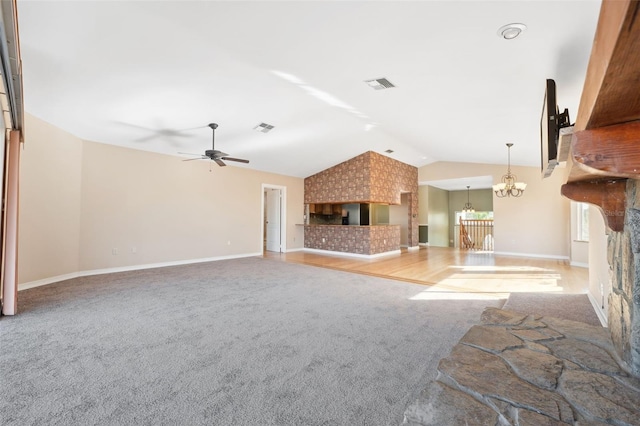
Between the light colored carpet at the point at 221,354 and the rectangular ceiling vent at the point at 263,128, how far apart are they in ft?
10.0

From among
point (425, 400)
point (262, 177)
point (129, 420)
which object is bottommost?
point (129, 420)

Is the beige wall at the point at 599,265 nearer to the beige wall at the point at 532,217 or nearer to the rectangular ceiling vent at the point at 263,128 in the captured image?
the beige wall at the point at 532,217

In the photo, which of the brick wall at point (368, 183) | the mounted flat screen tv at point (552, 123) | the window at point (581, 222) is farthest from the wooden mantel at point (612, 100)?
the window at point (581, 222)

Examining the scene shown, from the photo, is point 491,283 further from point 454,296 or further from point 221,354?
point 221,354

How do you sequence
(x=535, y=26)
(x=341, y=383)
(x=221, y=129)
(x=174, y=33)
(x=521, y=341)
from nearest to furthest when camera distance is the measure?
1. (x=521, y=341)
2. (x=341, y=383)
3. (x=535, y=26)
4. (x=174, y=33)
5. (x=221, y=129)

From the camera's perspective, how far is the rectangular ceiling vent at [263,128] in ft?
17.7

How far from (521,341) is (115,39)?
4243 millimetres

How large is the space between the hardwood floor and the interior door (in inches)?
68.0

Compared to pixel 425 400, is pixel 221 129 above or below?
above

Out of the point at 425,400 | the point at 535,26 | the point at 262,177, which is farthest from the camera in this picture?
the point at 262,177

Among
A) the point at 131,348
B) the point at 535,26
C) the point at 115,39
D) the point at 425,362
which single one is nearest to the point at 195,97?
the point at 115,39

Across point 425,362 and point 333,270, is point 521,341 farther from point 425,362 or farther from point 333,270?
point 333,270

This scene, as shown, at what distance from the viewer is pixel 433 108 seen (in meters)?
4.43

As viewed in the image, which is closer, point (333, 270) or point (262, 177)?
point (333, 270)
